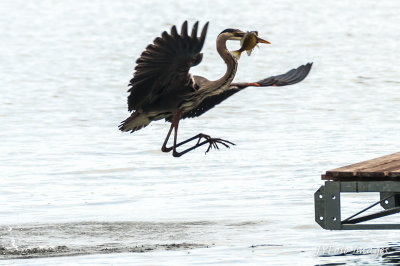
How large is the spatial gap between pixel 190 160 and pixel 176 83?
7.64 m

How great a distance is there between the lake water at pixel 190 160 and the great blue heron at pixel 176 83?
1325 millimetres

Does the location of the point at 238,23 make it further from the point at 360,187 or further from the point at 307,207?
the point at 360,187

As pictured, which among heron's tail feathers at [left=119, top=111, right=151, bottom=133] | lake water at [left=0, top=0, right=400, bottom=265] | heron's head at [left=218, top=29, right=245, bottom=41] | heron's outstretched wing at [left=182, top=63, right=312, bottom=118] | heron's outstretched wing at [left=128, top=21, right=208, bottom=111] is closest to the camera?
heron's outstretched wing at [left=128, top=21, right=208, bottom=111]

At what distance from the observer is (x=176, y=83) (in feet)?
39.7

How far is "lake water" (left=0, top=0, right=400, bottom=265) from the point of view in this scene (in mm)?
12859

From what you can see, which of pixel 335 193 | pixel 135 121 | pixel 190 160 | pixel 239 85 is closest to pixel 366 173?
pixel 335 193

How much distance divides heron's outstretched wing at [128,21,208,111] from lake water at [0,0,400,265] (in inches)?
60.9

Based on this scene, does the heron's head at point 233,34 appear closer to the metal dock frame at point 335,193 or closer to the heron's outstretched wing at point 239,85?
the heron's outstretched wing at point 239,85

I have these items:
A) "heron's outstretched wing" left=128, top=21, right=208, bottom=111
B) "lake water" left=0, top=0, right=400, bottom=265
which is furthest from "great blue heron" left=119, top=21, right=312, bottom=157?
"lake water" left=0, top=0, right=400, bottom=265

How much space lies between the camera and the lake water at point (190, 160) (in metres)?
12.9

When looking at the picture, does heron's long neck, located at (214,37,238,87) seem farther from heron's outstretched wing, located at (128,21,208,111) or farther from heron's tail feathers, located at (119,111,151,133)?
heron's tail feathers, located at (119,111,151,133)

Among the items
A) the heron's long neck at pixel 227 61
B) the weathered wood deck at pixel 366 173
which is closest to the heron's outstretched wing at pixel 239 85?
the heron's long neck at pixel 227 61

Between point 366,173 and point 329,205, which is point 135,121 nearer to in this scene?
point 329,205

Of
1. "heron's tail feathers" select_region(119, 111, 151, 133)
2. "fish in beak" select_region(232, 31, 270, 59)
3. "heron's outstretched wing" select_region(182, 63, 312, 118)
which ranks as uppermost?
"fish in beak" select_region(232, 31, 270, 59)
